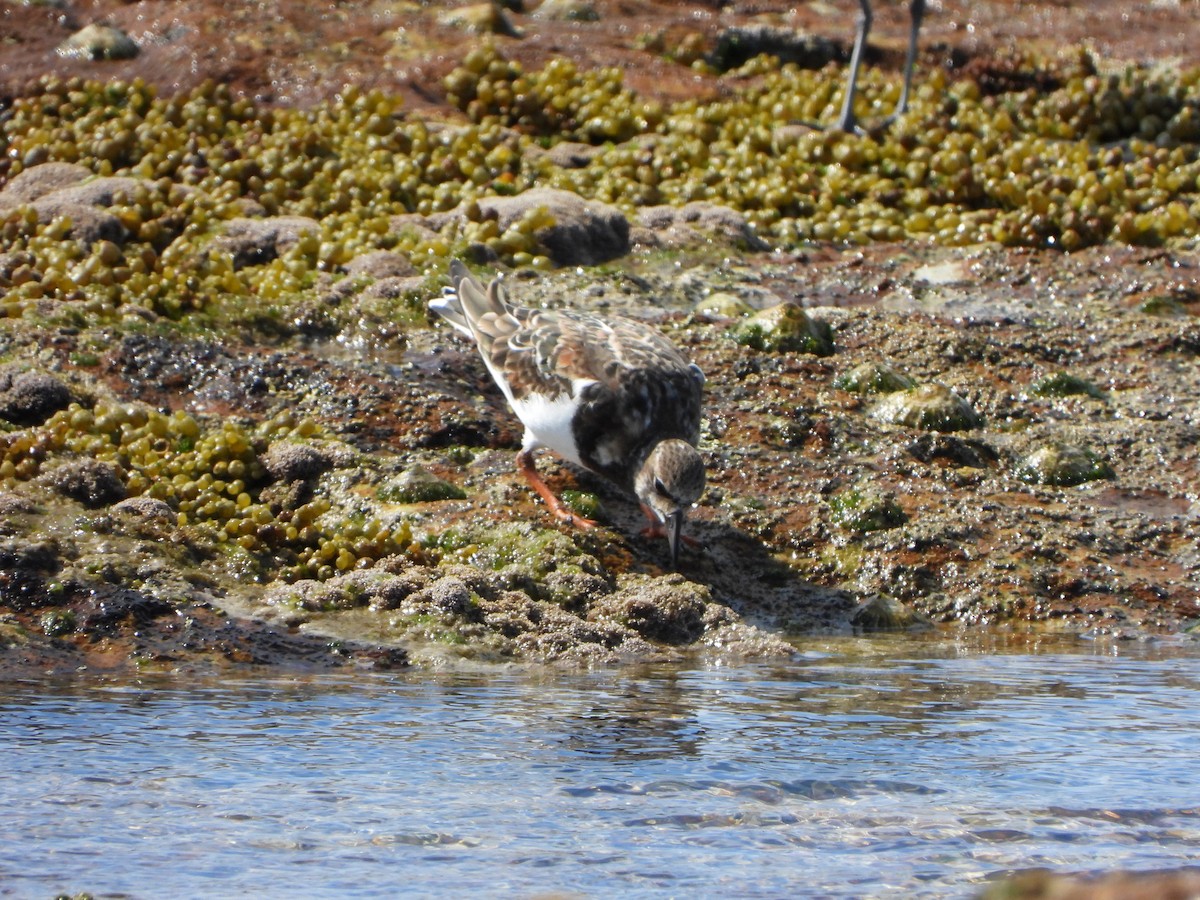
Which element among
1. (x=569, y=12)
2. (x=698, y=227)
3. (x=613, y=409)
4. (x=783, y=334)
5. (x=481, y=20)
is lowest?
(x=613, y=409)

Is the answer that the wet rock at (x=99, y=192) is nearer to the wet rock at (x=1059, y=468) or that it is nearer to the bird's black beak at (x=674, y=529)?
the bird's black beak at (x=674, y=529)

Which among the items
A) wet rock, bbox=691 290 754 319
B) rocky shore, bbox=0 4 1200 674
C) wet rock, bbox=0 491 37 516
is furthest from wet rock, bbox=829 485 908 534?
wet rock, bbox=0 491 37 516

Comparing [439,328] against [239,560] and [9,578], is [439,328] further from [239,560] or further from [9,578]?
[9,578]

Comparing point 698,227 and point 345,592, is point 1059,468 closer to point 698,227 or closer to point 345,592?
point 345,592

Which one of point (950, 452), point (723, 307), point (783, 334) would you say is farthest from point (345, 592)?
point (723, 307)

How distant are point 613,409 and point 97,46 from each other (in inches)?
323

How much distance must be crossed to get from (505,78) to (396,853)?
9838 mm

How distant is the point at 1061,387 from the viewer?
845 cm

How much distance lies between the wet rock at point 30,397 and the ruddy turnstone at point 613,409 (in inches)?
80.3

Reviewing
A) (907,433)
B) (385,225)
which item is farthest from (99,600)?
(385,225)

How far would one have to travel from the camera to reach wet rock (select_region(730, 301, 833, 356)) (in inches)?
341

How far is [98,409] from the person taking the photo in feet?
23.6

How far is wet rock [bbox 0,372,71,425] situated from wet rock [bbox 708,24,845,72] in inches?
341

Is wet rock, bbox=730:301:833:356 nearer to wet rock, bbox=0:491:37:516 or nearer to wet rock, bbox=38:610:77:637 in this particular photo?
wet rock, bbox=0:491:37:516
